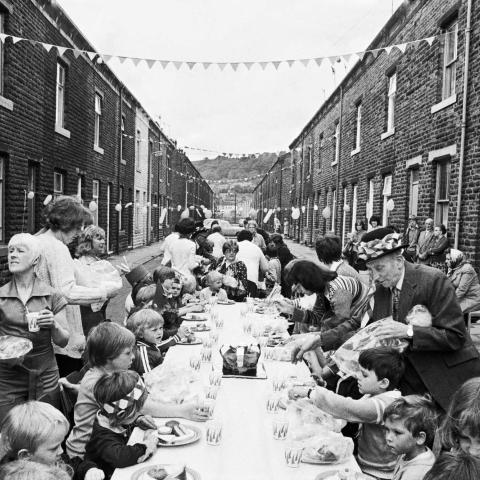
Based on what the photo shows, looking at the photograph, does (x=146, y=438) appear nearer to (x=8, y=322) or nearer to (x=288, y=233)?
(x=8, y=322)

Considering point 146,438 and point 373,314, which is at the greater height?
point 373,314

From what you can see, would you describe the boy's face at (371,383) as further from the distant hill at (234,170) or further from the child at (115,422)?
the distant hill at (234,170)

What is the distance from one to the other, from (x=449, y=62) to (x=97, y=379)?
10781 mm

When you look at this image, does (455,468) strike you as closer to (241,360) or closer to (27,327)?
(241,360)

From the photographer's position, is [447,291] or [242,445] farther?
[447,291]

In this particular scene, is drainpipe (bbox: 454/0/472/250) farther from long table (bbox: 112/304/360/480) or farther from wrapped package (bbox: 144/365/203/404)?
wrapped package (bbox: 144/365/203/404)

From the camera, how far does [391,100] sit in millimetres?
15758

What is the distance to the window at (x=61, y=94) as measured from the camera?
1544cm

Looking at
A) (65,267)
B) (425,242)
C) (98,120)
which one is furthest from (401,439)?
(98,120)

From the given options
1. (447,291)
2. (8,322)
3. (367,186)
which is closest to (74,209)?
(8,322)

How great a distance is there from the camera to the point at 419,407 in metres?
2.79

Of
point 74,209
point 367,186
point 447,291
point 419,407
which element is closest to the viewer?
point 419,407

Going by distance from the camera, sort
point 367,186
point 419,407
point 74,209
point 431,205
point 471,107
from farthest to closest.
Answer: point 367,186, point 431,205, point 471,107, point 74,209, point 419,407

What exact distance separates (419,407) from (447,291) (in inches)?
37.3
